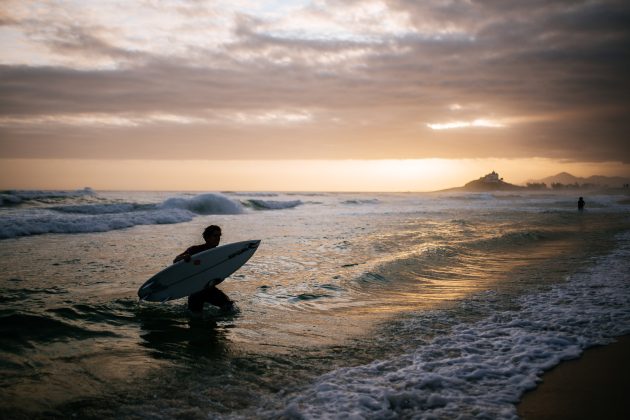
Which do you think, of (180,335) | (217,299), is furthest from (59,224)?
(180,335)

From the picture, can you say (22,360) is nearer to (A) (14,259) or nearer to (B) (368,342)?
(B) (368,342)

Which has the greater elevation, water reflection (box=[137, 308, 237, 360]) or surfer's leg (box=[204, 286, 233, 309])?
surfer's leg (box=[204, 286, 233, 309])

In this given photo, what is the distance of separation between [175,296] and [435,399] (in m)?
4.87

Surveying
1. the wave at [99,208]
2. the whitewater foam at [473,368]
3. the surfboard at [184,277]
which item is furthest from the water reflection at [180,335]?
the wave at [99,208]

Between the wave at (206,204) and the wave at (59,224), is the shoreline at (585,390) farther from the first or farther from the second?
the wave at (206,204)

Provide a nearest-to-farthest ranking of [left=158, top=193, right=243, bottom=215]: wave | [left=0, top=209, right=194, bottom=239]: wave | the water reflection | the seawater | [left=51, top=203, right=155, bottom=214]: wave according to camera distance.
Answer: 1. the seawater
2. the water reflection
3. [left=0, top=209, right=194, bottom=239]: wave
4. [left=51, top=203, right=155, bottom=214]: wave
5. [left=158, top=193, right=243, bottom=215]: wave

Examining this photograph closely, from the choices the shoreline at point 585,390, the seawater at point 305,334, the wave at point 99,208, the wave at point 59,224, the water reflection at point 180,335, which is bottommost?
the water reflection at point 180,335

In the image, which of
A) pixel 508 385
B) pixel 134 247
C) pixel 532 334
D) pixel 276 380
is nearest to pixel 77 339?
Answer: pixel 276 380

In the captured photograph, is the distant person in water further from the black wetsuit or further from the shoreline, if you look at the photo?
the shoreline

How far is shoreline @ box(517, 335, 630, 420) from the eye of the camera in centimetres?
356

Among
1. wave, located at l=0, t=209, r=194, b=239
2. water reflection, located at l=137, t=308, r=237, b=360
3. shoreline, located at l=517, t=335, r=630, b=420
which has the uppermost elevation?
wave, located at l=0, t=209, r=194, b=239

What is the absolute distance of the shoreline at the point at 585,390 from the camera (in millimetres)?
3561

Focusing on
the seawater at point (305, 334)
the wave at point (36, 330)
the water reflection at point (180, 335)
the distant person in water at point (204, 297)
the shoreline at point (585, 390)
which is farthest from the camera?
the distant person in water at point (204, 297)

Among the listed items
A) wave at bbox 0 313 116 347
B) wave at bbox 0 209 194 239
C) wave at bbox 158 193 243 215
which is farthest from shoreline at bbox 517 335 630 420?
wave at bbox 158 193 243 215
